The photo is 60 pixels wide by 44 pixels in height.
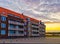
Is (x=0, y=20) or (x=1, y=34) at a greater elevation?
(x=0, y=20)

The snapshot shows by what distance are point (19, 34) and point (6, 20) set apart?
2062cm

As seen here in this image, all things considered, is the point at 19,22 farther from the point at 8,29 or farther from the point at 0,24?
the point at 0,24

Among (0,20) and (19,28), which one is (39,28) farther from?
(0,20)

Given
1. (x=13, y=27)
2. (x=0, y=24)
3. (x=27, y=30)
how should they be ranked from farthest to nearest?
(x=27, y=30)
(x=13, y=27)
(x=0, y=24)

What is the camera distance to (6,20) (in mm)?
88188

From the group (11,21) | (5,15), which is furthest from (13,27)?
(5,15)

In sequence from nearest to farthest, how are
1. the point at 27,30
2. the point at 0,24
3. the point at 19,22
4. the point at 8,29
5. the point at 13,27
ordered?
1. the point at 0,24
2. the point at 8,29
3. the point at 13,27
4. the point at 19,22
5. the point at 27,30

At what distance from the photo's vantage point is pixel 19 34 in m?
107

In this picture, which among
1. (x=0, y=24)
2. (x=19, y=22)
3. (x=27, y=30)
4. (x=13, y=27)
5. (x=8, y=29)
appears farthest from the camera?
(x=27, y=30)

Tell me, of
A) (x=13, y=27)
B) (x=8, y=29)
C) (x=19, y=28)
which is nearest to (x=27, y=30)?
(x=19, y=28)

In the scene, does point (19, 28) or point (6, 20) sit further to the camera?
point (19, 28)

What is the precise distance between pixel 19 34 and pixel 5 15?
22886mm

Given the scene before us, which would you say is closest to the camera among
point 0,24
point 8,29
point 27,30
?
point 0,24

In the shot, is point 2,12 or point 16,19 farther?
point 16,19
